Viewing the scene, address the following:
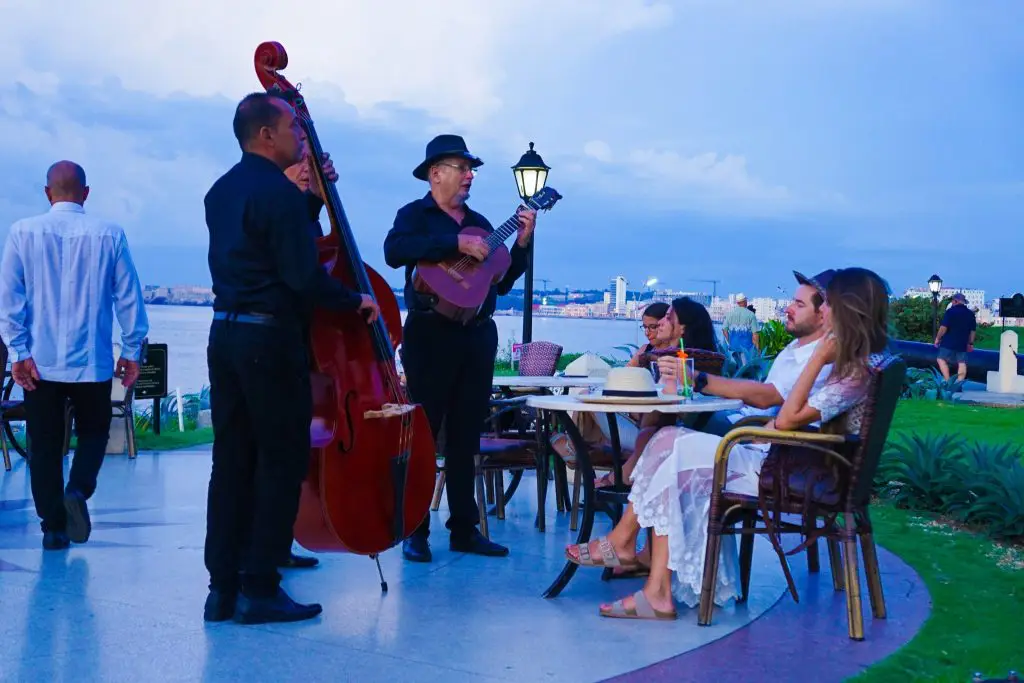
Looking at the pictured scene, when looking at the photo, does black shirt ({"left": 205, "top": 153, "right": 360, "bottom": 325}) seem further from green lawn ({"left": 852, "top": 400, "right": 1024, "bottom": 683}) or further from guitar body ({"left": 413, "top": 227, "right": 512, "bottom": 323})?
green lawn ({"left": 852, "top": 400, "right": 1024, "bottom": 683})

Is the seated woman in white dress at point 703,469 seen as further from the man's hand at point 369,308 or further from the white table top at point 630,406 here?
the man's hand at point 369,308

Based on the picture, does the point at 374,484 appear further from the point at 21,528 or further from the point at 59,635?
the point at 21,528

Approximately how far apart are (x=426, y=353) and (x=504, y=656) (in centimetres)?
172

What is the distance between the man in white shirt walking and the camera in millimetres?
4891

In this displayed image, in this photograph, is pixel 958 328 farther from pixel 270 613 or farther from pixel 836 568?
pixel 270 613

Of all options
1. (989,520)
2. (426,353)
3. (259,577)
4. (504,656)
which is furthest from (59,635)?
(989,520)

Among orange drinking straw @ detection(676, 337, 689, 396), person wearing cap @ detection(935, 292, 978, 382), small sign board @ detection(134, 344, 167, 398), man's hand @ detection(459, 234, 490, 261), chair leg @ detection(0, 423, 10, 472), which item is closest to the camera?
orange drinking straw @ detection(676, 337, 689, 396)

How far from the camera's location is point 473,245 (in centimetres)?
469

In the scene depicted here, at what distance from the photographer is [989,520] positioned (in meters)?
5.90

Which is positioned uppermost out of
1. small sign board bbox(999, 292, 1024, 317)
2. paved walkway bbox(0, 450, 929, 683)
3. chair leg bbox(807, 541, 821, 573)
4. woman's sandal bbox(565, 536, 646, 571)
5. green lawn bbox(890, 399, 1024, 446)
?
small sign board bbox(999, 292, 1024, 317)

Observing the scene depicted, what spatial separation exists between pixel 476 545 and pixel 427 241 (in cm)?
142

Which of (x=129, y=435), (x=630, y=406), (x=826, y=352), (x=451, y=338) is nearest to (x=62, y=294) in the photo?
(x=451, y=338)

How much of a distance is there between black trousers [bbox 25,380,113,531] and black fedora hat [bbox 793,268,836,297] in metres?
3.11

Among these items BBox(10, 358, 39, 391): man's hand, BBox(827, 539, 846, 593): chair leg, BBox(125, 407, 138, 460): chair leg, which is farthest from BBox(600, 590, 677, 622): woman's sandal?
BBox(125, 407, 138, 460): chair leg
